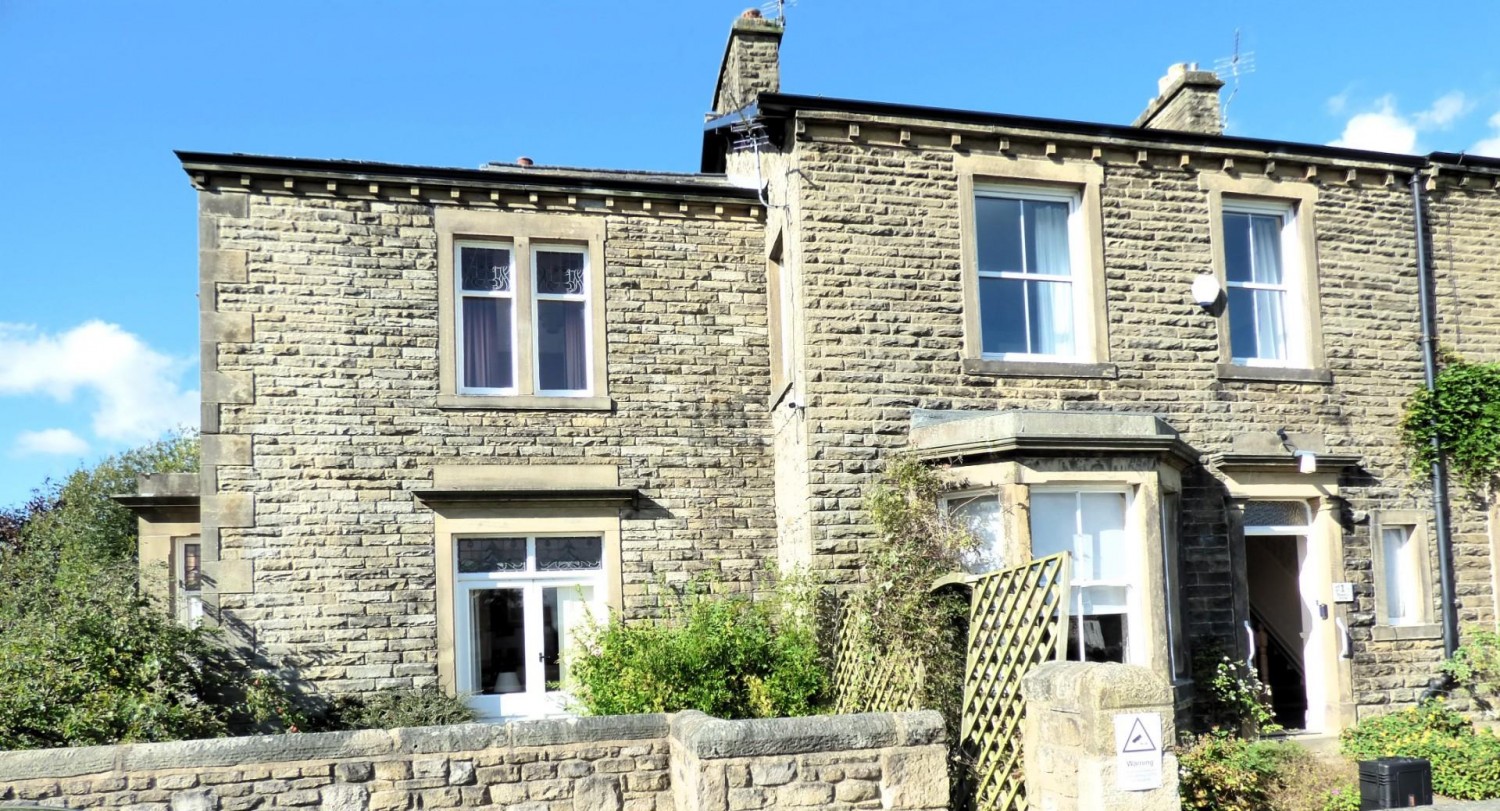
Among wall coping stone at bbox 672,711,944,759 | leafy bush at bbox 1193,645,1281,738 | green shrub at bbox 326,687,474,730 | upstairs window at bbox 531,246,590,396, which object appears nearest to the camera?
wall coping stone at bbox 672,711,944,759

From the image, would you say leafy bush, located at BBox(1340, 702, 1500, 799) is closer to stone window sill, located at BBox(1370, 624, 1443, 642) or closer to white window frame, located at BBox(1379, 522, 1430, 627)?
stone window sill, located at BBox(1370, 624, 1443, 642)

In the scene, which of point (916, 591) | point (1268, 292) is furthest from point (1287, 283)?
point (916, 591)

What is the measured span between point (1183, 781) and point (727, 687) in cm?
357

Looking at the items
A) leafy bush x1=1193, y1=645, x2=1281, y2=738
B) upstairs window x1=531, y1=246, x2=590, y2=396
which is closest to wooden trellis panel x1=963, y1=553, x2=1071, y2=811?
leafy bush x1=1193, y1=645, x2=1281, y2=738

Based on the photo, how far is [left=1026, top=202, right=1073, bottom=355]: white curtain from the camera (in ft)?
40.2

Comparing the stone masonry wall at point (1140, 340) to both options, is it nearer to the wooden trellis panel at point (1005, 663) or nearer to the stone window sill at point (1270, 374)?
the stone window sill at point (1270, 374)

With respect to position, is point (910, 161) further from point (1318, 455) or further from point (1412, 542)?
point (1412, 542)

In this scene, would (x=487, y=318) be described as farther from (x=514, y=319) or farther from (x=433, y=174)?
(x=433, y=174)

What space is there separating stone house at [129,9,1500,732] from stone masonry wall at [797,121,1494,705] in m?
0.03

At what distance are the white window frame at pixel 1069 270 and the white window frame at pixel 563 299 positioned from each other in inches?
154

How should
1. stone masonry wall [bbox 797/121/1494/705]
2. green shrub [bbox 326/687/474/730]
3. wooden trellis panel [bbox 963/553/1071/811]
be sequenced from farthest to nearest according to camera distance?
stone masonry wall [bbox 797/121/1494/705]
green shrub [bbox 326/687/474/730]
wooden trellis panel [bbox 963/553/1071/811]

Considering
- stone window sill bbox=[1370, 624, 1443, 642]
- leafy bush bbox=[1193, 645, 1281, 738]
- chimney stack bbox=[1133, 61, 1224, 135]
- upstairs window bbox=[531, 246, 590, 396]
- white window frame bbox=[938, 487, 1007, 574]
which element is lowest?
leafy bush bbox=[1193, 645, 1281, 738]

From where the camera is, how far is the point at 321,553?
37.3ft

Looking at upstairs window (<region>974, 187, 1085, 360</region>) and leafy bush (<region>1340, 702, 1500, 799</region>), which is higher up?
upstairs window (<region>974, 187, 1085, 360</region>)
